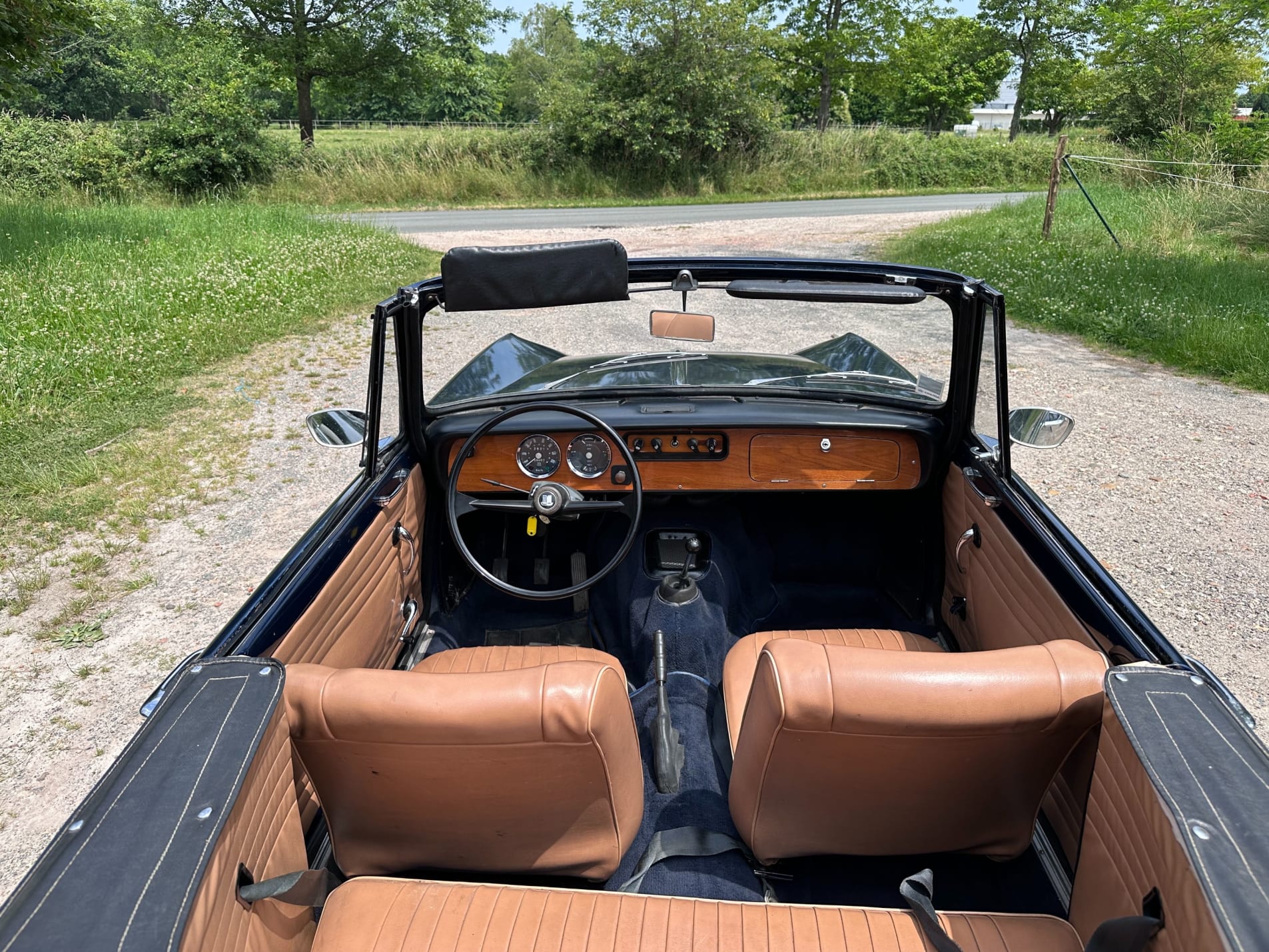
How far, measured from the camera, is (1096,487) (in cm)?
533

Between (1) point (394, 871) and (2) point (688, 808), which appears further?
(2) point (688, 808)

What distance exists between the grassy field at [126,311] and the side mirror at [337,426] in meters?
3.02

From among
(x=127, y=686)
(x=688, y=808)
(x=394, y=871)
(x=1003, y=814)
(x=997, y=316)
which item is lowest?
(x=127, y=686)

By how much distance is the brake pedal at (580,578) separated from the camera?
3.43 metres

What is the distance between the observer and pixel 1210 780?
1377mm

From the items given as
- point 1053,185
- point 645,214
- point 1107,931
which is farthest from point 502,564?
point 645,214

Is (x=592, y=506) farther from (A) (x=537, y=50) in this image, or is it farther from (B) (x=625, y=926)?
(A) (x=537, y=50)

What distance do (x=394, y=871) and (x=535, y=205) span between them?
753 inches

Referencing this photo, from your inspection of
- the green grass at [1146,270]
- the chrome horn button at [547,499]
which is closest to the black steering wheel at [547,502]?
the chrome horn button at [547,499]

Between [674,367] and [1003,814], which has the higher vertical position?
[674,367]

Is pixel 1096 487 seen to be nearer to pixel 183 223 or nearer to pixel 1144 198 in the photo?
pixel 1144 198

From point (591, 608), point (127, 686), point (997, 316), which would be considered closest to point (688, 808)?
point (591, 608)

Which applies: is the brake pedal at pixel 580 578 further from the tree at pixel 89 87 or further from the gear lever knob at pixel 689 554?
the tree at pixel 89 87

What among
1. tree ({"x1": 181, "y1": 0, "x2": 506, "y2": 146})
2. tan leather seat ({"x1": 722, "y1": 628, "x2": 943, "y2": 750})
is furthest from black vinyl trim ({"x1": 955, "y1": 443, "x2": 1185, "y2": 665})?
tree ({"x1": 181, "y1": 0, "x2": 506, "y2": 146})
